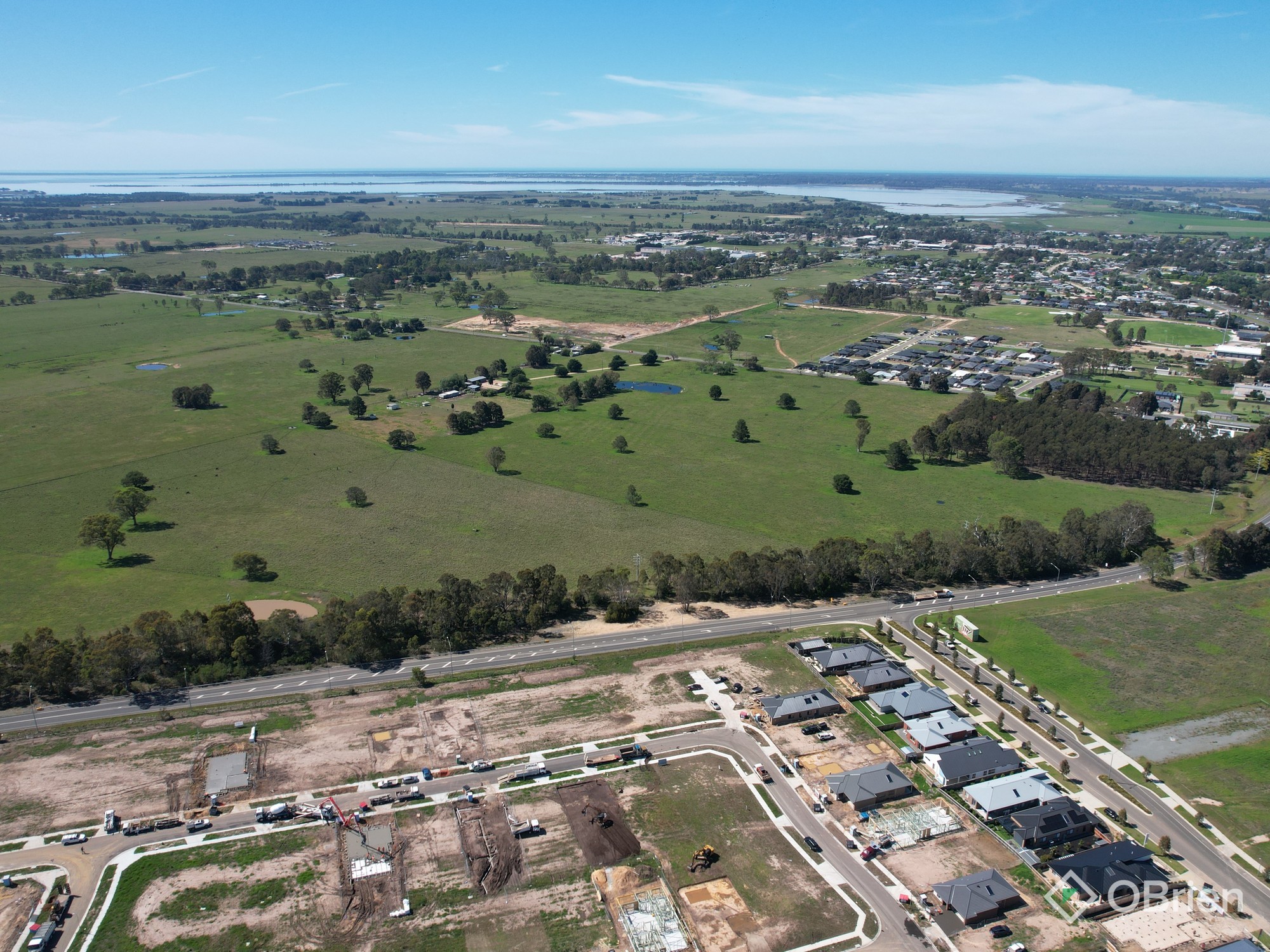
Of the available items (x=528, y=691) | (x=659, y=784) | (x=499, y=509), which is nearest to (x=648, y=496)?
(x=499, y=509)

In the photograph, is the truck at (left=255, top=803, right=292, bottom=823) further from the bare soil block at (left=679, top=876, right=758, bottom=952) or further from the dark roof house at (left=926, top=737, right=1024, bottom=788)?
the dark roof house at (left=926, top=737, right=1024, bottom=788)

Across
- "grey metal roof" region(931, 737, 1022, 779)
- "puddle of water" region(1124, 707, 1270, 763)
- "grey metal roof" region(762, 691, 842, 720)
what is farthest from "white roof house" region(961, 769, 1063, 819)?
"grey metal roof" region(762, 691, 842, 720)

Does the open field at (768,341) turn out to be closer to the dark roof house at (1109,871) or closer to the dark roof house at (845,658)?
the dark roof house at (845,658)

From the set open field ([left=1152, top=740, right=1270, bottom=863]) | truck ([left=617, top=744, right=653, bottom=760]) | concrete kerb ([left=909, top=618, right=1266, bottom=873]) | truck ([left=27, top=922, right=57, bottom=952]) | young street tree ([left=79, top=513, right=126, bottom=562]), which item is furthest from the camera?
young street tree ([left=79, top=513, right=126, bottom=562])

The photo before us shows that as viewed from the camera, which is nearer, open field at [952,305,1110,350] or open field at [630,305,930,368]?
open field at [630,305,930,368]

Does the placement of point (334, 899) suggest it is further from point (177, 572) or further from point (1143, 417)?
point (1143, 417)

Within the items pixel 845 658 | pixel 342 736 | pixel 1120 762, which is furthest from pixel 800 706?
pixel 342 736
